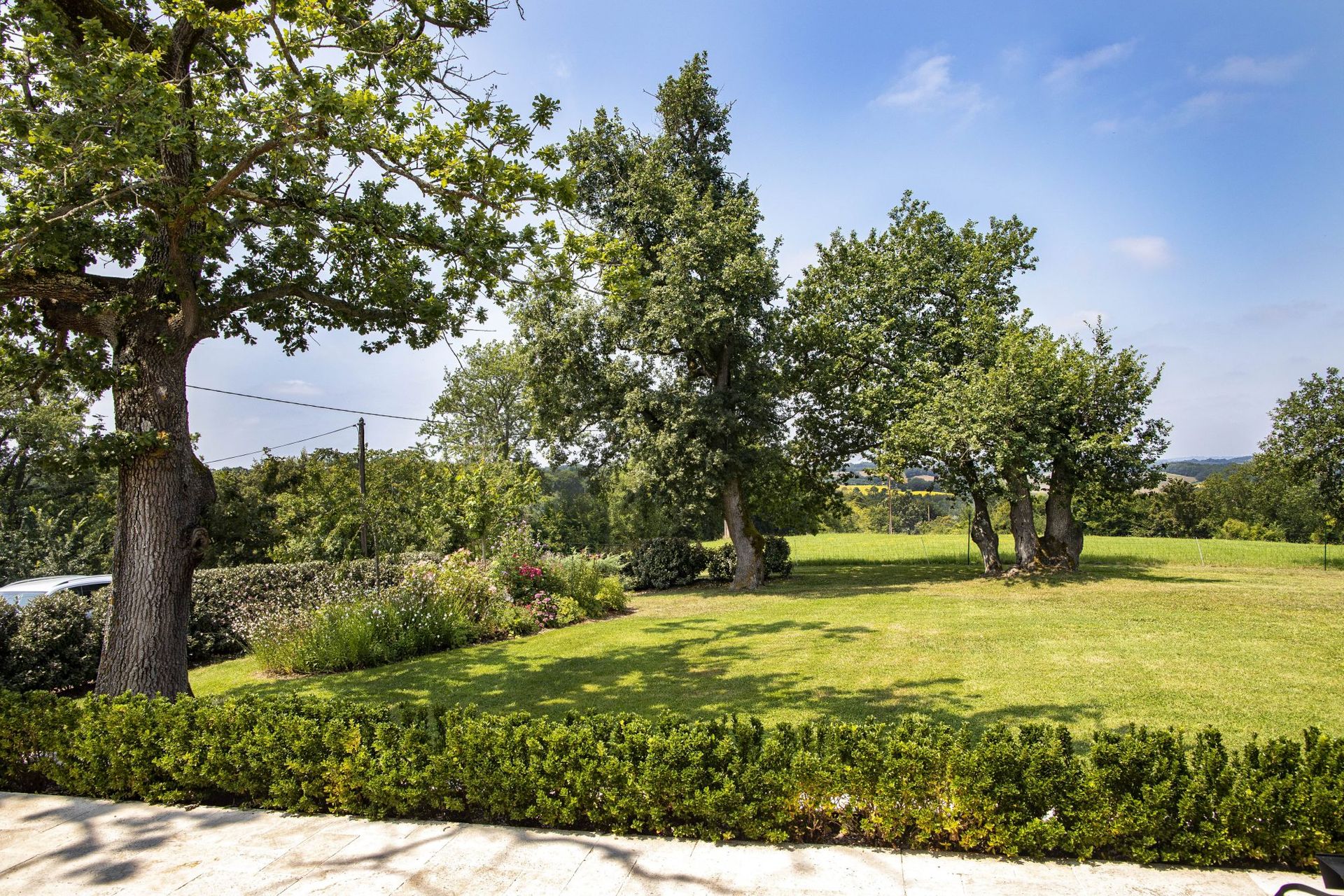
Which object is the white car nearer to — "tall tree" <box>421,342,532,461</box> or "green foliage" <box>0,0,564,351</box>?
"green foliage" <box>0,0,564,351</box>

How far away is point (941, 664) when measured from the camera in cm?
876

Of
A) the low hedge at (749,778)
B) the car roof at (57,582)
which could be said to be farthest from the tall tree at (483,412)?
the low hedge at (749,778)

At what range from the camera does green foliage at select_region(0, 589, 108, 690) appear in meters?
9.08

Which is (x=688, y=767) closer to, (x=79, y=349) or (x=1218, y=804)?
(x=1218, y=804)

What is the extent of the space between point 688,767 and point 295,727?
281 centimetres

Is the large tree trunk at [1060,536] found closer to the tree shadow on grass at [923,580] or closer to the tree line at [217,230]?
the tree shadow on grass at [923,580]

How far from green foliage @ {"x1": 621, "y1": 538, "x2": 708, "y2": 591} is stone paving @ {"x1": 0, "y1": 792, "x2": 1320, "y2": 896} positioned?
17.4m

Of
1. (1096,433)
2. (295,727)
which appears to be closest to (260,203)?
(295,727)

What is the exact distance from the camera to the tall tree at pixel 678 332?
17562mm

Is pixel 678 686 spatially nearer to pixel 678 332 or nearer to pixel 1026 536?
pixel 678 332

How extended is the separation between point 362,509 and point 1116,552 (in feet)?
87.1

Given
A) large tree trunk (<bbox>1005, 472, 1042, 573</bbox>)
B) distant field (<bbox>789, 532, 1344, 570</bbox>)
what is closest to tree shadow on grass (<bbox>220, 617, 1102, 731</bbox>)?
large tree trunk (<bbox>1005, 472, 1042, 573</bbox>)

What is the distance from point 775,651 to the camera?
10.1 metres

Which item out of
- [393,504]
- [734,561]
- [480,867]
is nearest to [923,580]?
[734,561]
